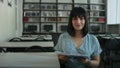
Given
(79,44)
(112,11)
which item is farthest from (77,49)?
(112,11)

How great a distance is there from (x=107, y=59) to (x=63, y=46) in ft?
13.3

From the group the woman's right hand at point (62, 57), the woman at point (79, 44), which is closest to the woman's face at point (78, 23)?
the woman at point (79, 44)

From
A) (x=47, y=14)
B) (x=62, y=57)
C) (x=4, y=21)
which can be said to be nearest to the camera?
(x=62, y=57)

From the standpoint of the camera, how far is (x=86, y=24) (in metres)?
2.43

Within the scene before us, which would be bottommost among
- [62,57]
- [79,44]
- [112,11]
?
[62,57]

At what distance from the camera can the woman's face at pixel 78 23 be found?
2.34 m

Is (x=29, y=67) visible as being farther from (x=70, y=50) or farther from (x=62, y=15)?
(x=62, y=15)

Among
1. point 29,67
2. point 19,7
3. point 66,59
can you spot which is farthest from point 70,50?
point 19,7

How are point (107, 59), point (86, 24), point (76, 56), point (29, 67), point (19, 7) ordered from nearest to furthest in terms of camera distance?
point (29, 67), point (76, 56), point (86, 24), point (107, 59), point (19, 7)

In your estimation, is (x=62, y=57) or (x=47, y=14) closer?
(x=62, y=57)

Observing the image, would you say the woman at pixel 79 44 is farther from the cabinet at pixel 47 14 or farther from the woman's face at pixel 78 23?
the cabinet at pixel 47 14

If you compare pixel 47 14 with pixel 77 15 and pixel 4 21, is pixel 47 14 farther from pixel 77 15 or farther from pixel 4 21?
pixel 77 15

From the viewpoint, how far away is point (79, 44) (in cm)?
236

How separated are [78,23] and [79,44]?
189 millimetres
